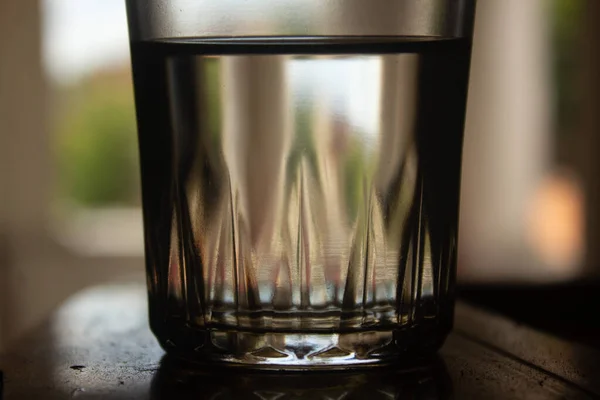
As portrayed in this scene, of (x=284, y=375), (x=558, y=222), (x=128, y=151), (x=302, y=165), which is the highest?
(x=302, y=165)

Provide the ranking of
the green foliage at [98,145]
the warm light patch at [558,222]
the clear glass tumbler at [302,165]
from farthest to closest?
the warm light patch at [558,222]
the green foliage at [98,145]
the clear glass tumbler at [302,165]

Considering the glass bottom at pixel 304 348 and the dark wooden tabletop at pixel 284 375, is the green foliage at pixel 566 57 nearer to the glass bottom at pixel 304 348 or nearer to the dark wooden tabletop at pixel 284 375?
the dark wooden tabletop at pixel 284 375

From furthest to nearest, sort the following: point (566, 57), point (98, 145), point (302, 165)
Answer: point (566, 57) < point (98, 145) < point (302, 165)

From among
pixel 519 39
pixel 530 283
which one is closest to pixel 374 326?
pixel 530 283

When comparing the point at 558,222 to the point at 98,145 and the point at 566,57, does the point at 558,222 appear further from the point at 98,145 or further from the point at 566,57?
the point at 98,145

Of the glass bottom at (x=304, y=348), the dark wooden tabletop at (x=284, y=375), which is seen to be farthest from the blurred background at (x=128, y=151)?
the glass bottom at (x=304, y=348)

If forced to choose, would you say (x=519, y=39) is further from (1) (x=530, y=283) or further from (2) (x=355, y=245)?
(2) (x=355, y=245)

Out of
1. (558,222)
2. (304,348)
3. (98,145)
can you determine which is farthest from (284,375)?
(558,222)
